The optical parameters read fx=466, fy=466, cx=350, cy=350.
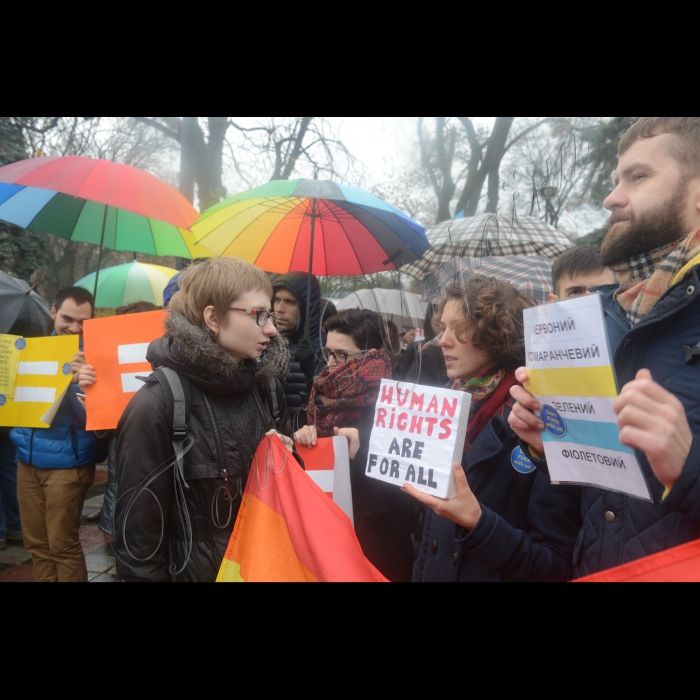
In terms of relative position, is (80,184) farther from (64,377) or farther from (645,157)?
(645,157)

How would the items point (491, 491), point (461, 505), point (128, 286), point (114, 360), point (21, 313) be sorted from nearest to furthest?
point (461, 505) < point (491, 491) < point (114, 360) < point (21, 313) < point (128, 286)

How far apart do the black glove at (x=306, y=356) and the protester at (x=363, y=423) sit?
56 centimetres

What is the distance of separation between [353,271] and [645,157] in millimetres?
2282

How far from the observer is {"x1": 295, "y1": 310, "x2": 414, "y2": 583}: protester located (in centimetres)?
269

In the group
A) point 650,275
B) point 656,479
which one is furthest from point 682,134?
point 656,479

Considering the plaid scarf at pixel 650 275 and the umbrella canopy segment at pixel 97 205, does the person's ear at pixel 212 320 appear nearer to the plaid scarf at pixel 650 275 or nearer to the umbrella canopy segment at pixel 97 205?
the umbrella canopy segment at pixel 97 205

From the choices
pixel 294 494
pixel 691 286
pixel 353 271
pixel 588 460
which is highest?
pixel 353 271

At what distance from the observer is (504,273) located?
254 cm

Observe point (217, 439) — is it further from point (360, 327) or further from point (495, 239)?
point (495, 239)

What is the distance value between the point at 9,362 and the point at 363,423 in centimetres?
229

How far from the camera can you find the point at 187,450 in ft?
5.88

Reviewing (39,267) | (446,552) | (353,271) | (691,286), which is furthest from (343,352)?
(39,267)

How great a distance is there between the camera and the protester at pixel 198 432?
1.74 metres

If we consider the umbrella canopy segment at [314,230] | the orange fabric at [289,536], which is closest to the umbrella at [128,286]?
the umbrella canopy segment at [314,230]
